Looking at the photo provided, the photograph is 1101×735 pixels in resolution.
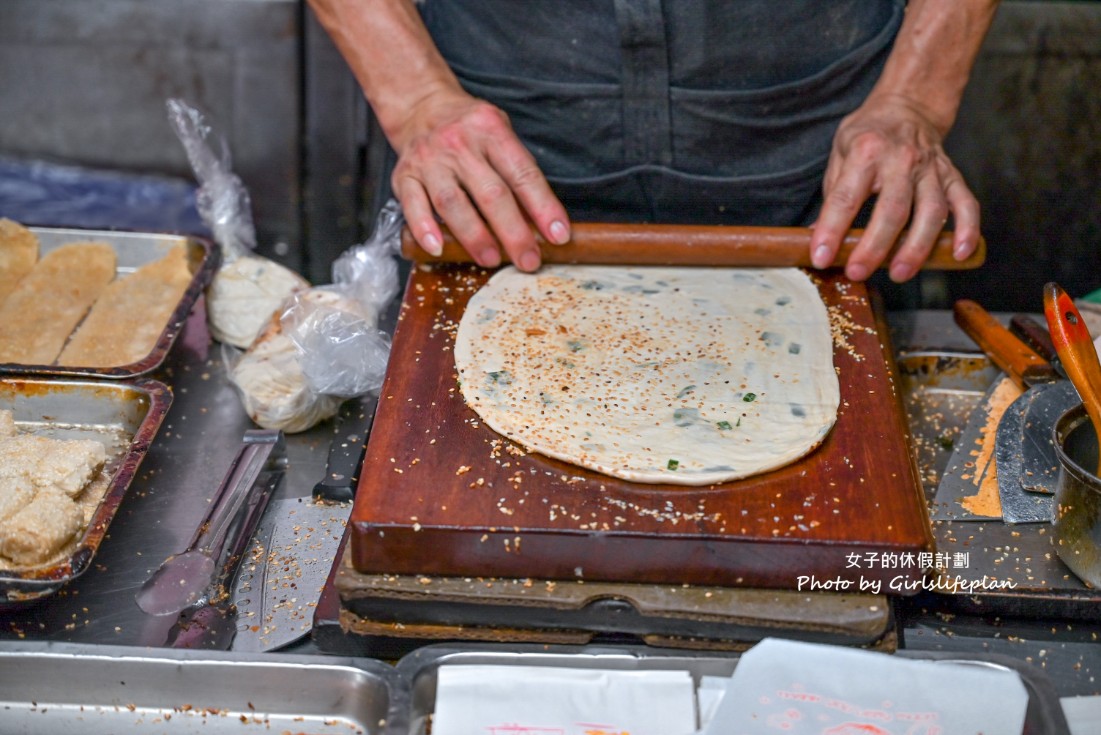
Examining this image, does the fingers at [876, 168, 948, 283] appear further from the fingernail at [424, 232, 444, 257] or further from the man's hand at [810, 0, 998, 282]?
the fingernail at [424, 232, 444, 257]

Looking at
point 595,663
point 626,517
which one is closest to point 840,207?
point 626,517

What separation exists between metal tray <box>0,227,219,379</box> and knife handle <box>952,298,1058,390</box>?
143 cm

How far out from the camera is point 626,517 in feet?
4.31

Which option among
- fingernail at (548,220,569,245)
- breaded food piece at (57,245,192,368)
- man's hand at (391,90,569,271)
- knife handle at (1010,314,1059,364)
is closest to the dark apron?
man's hand at (391,90,569,271)

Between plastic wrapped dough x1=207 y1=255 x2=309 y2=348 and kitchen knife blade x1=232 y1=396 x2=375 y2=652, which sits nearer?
kitchen knife blade x1=232 y1=396 x2=375 y2=652

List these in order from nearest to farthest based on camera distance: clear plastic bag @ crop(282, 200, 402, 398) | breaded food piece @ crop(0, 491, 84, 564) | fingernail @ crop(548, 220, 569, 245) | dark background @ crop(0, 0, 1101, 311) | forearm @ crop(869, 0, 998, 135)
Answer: breaded food piece @ crop(0, 491, 84, 564)
clear plastic bag @ crop(282, 200, 402, 398)
fingernail @ crop(548, 220, 569, 245)
forearm @ crop(869, 0, 998, 135)
dark background @ crop(0, 0, 1101, 311)

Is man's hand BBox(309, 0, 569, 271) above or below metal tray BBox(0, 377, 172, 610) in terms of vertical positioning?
above

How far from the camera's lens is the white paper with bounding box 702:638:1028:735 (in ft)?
3.55

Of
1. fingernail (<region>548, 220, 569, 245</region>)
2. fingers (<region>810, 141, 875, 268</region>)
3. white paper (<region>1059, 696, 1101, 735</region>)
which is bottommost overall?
→ white paper (<region>1059, 696, 1101, 735</region>)

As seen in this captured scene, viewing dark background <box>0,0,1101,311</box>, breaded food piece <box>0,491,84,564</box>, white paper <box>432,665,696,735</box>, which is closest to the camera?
white paper <box>432,665,696,735</box>

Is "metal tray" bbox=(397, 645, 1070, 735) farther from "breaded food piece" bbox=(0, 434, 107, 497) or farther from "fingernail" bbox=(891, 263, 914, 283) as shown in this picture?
"fingernail" bbox=(891, 263, 914, 283)

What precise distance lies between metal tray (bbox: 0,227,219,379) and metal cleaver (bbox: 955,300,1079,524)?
1.37 m

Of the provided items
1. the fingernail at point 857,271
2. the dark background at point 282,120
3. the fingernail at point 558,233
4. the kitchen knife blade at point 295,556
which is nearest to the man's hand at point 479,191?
the fingernail at point 558,233

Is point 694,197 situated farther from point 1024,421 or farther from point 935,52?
point 1024,421
